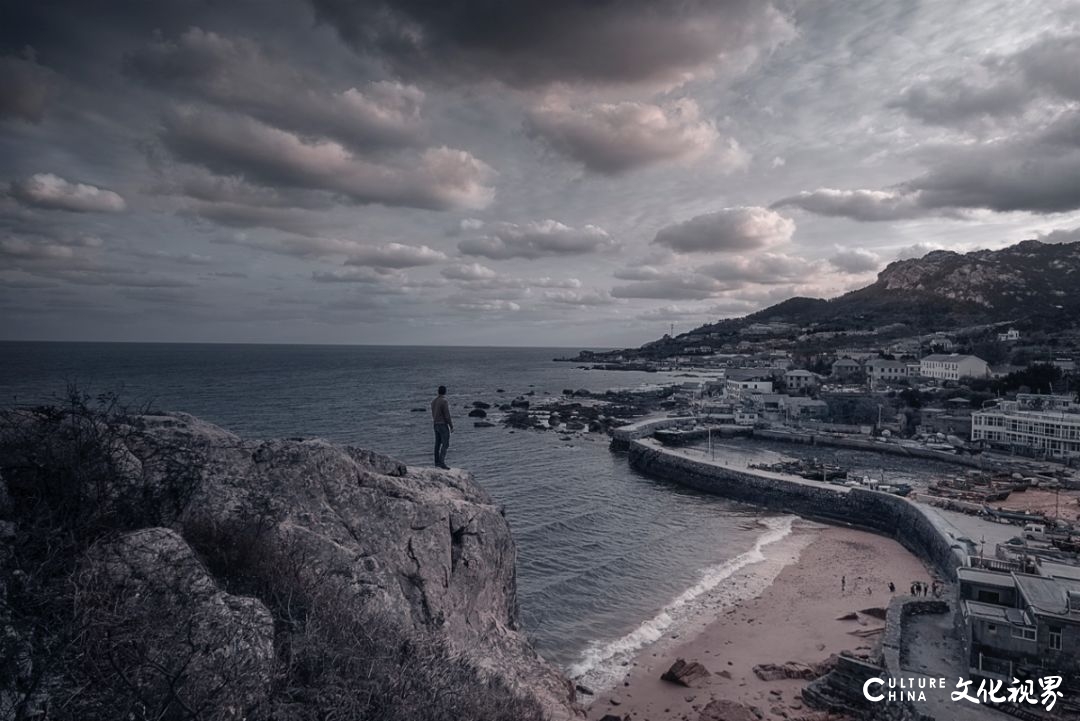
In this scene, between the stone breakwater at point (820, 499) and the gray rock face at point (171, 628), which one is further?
the stone breakwater at point (820, 499)

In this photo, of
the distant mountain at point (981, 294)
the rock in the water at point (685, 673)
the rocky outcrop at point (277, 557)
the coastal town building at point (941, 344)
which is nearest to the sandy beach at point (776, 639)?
the rock in the water at point (685, 673)

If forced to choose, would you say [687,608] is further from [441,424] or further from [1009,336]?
[1009,336]

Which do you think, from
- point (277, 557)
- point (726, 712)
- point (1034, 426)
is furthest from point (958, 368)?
point (277, 557)

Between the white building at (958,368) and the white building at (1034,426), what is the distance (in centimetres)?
2722

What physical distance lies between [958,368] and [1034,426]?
39597 mm

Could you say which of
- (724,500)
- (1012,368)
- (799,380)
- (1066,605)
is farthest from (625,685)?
(1012,368)

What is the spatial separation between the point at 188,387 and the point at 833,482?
85.4 meters

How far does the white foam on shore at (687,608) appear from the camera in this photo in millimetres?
18109

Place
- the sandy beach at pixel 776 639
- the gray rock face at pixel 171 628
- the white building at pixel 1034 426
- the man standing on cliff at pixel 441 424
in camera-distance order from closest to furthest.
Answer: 1. the gray rock face at pixel 171 628
2. the man standing on cliff at pixel 441 424
3. the sandy beach at pixel 776 639
4. the white building at pixel 1034 426

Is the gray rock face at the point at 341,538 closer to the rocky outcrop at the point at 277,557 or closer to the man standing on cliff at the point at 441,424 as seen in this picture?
the rocky outcrop at the point at 277,557

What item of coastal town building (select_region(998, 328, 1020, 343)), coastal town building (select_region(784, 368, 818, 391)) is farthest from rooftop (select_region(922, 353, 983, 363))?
coastal town building (select_region(998, 328, 1020, 343))

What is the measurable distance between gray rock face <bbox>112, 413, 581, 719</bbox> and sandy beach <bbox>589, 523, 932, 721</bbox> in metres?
7.67

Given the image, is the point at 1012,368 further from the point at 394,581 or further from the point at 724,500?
the point at 394,581

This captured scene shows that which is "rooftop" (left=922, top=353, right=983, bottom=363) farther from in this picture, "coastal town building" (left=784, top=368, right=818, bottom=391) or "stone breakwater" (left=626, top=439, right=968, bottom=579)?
"stone breakwater" (left=626, top=439, right=968, bottom=579)
